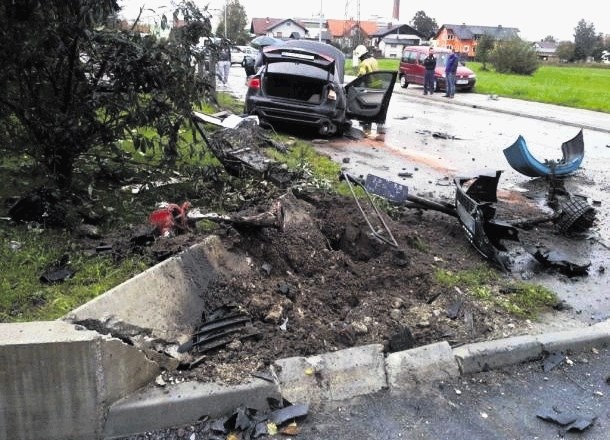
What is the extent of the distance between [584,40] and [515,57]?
51.7 metres

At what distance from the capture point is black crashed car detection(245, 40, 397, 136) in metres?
11.5

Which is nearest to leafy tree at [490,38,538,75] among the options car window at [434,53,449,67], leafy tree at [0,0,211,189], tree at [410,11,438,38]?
car window at [434,53,449,67]

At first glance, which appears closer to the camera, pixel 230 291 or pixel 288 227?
pixel 230 291

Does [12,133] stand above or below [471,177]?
above

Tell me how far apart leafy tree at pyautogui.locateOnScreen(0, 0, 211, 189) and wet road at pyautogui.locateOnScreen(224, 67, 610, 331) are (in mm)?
3707

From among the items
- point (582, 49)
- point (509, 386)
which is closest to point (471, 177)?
point (509, 386)

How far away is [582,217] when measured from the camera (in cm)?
633

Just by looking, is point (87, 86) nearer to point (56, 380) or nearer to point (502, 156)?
point (56, 380)

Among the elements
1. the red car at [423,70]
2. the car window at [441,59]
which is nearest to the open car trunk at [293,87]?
the red car at [423,70]

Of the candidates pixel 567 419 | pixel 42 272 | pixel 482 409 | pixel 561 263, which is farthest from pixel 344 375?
pixel 561 263

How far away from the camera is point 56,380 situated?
295cm

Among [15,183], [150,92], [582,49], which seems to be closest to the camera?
[150,92]

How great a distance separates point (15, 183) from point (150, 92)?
6.64 ft

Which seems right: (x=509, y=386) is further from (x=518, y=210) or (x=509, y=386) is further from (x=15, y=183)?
(x=15, y=183)
